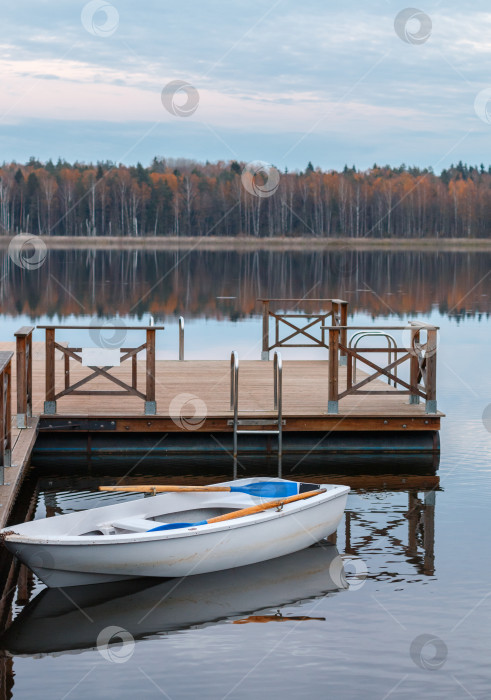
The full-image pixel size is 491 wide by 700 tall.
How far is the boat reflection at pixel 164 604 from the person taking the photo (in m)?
8.57

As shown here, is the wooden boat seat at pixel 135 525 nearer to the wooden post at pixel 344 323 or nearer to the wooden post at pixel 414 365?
the wooden post at pixel 414 365

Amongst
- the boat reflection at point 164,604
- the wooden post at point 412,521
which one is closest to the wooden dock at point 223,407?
the wooden post at point 412,521

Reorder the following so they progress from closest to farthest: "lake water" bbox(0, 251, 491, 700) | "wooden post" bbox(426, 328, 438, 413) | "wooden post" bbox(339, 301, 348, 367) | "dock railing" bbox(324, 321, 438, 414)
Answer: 1. "lake water" bbox(0, 251, 491, 700)
2. "dock railing" bbox(324, 321, 438, 414)
3. "wooden post" bbox(426, 328, 438, 413)
4. "wooden post" bbox(339, 301, 348, 367)

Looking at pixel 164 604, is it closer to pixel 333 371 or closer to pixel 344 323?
pixel 333 371

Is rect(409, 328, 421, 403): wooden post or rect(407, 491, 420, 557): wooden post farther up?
rect(409, 328, 421, 403): wooden post

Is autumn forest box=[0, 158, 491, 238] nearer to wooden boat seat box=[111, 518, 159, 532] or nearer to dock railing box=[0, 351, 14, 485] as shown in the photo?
dock railing box=[0, 351, 14, 485]

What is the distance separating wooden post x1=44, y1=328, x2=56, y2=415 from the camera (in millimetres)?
13445

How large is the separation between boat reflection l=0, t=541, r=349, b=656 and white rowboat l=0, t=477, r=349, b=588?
4.8 inches

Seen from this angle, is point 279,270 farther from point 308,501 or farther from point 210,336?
point 308,501

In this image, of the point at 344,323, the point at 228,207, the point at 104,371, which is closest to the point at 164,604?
the point at 104,371

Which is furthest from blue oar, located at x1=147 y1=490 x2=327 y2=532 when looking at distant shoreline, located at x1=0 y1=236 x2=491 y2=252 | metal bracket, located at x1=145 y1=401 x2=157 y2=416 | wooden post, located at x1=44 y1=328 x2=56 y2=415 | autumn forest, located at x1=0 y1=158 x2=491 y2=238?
autumn forest, located at x1=0 y1=158 x2=491 y2=238

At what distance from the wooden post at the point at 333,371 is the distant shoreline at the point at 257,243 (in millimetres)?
101009

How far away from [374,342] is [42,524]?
64.2 feet

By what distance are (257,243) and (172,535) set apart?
11191cm
